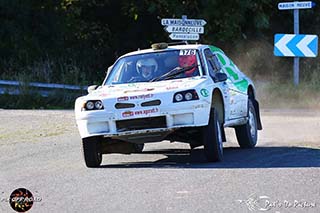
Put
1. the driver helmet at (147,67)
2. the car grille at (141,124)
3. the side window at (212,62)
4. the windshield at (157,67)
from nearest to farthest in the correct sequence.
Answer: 1. the car grille at (141,124)
2. the windshield at (157,67)
3. the driver helmet at (147,67)
4. the side window at (212,62)

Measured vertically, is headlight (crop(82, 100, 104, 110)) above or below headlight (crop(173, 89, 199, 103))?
below

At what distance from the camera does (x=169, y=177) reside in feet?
33.4

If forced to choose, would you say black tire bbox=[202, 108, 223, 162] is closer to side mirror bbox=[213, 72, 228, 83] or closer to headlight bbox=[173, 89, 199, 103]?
headlight bbox=[173, 89, 199, 103]

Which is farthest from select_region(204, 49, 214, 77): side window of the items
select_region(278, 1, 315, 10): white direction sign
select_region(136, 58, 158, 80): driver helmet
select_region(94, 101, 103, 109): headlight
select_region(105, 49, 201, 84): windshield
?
select_region(278, 1, 315, 10): white direction sign

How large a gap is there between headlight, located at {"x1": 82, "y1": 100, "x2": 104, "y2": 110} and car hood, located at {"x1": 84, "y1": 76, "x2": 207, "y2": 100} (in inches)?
3.0

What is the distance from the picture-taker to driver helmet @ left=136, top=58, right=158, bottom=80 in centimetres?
1226

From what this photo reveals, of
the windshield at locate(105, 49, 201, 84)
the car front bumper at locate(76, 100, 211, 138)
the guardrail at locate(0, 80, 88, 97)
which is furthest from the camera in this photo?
the guardrail at locate(0, 80, 88, 97)

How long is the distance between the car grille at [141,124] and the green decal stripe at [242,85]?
2.55 m

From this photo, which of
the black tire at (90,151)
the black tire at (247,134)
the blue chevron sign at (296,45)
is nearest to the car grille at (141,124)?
the black tire at (90,151)

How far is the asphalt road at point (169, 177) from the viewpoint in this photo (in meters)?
8.62

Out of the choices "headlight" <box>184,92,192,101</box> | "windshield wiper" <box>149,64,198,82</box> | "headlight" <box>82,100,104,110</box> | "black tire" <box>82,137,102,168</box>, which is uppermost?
"windshield wiper" <box>149,64,198,82</box>

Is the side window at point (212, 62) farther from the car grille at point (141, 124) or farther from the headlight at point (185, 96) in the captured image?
the car grille at point (141, 124)

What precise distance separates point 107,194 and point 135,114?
6.19 feet

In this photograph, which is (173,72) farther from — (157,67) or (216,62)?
(216,62)
